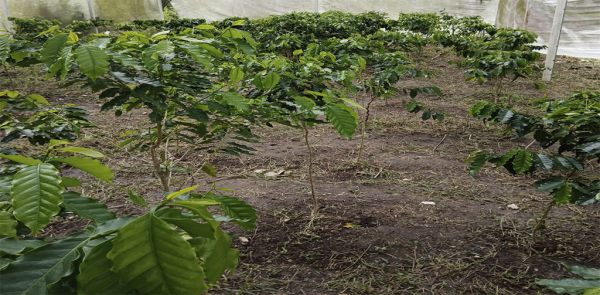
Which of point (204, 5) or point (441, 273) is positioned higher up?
point (204, 5)

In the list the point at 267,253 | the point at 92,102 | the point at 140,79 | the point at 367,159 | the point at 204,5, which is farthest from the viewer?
the point at 204,5

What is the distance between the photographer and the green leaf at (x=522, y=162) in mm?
1731

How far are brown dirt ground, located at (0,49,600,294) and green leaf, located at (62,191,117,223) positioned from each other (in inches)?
33.2

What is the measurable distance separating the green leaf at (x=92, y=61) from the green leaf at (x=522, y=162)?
1.61 m

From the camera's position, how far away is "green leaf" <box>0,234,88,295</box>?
49 centimetres

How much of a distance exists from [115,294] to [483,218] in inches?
95.6

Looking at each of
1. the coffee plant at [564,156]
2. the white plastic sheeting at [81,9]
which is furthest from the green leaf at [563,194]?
the white plastic sheeting at [81,9]

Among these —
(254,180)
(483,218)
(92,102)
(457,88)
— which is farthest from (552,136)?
(92,102)

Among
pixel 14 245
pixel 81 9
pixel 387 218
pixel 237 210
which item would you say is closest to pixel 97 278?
pixel 14 245

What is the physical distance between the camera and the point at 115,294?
498mm

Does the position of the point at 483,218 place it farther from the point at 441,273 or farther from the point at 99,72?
the point at 99,72

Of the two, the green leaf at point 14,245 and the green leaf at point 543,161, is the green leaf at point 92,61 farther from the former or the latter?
the green leaf at point 543,161

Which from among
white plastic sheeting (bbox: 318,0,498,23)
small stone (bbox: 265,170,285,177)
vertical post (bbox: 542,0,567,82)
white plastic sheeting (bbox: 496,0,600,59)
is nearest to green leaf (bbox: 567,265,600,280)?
small stone (bbox: 265,170,285,177)

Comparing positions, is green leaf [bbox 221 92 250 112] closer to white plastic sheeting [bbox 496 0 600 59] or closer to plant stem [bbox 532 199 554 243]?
plant stem [bbox 532 199 554 243]
